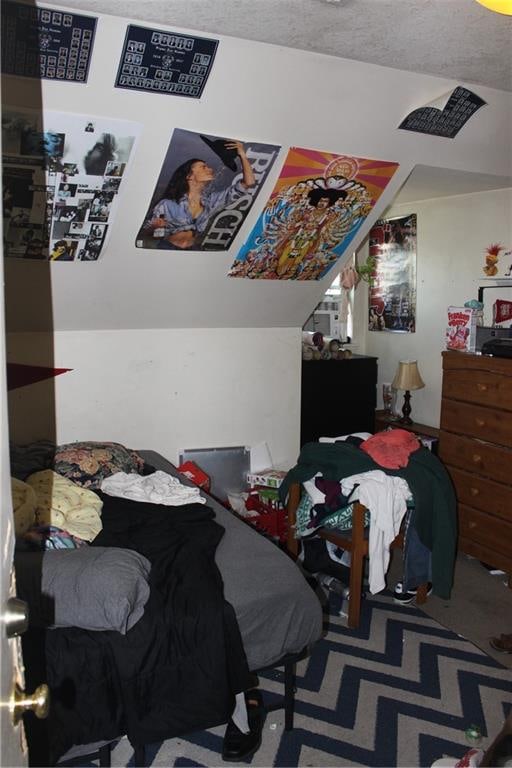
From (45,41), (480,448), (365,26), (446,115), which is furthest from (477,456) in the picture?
(45,41)

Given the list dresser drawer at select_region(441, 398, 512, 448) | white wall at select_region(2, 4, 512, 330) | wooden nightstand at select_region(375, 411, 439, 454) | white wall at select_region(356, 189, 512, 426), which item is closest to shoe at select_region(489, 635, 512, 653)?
dresser drawer at select_region(441, 398, 512, 448)

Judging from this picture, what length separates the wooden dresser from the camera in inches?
135

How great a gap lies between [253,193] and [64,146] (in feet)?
3.04

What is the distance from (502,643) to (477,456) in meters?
1.08

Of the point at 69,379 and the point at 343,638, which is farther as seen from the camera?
the point at 69,379

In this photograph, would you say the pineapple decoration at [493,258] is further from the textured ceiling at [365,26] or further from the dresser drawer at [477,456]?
the textured ceiling at [365,26]

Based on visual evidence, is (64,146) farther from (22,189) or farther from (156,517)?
(156,517)

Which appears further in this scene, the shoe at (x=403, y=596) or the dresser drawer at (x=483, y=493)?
the dresser drawer at (x=483, y=493)

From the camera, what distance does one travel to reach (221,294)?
3.64m

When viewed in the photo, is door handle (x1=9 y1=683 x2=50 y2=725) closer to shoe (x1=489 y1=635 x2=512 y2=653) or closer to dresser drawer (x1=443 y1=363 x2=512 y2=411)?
shoe (x1=489 y1=635 x2=512 y2=653)

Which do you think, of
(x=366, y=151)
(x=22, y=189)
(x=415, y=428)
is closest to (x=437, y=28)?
(x=366, y=151)

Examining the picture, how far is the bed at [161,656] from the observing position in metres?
1.84

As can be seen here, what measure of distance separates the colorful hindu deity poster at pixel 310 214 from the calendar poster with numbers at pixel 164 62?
62 cm

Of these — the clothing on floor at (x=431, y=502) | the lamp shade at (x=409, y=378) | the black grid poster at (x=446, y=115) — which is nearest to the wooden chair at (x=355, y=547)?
the clothing on floor at (x=431, y=502)
